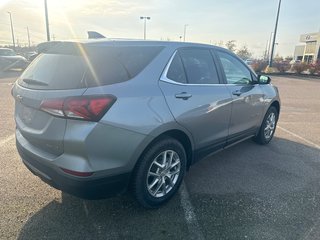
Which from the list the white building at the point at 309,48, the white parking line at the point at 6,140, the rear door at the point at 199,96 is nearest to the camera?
the rear door at the point at 199,96

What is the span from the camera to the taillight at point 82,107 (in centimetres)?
223

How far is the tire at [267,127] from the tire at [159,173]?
7.61 ft

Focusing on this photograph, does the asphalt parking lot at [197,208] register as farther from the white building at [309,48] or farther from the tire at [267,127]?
the white building at [309,48]

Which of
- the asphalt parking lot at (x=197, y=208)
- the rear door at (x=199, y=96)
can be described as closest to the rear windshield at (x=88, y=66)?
the rear door at (x=199, y=96)

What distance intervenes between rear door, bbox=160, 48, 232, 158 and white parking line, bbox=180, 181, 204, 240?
0.53 m

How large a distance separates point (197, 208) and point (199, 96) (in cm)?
123

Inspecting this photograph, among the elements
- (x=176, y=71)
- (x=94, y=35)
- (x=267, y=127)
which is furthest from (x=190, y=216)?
(x=267, y=127)

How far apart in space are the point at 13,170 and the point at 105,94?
2.24m

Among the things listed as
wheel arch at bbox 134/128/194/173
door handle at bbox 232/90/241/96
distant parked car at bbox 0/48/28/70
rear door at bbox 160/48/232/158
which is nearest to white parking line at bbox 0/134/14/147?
wheel arch at bbox 134/128/194/173

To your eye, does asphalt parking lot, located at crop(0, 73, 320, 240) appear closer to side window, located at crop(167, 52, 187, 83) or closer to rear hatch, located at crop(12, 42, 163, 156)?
rear hatch, located at crop(12, 42, 163, 156)

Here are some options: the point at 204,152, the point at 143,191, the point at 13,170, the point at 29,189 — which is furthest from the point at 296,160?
the point at 13,170

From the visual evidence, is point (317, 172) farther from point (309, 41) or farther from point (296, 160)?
point (309, 41)

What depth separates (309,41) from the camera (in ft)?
198

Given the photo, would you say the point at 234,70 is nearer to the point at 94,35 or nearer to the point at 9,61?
the point at 94,35
